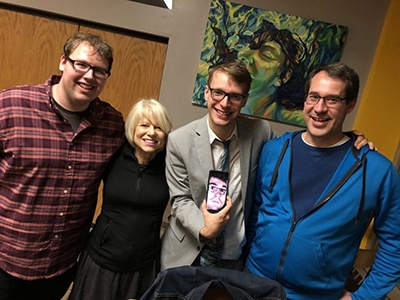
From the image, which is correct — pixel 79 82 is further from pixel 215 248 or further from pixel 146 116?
pixel 215 248

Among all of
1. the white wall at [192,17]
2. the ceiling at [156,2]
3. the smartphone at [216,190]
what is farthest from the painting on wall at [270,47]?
the smartphone at [216,190]

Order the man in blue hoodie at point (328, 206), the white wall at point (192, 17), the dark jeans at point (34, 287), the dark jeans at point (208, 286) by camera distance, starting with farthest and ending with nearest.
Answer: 1. the white wall at point (192, 17)
2. the dark jeans at point (34, 287)
3. the man in blue hoodie at point (328, 206)
4. the dark jeans at point (208, 286)

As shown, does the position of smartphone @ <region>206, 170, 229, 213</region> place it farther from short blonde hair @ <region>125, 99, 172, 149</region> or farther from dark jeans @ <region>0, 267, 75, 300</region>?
dark jeans @ <region>0, 267, 75, 300</region>

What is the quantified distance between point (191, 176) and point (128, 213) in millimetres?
304

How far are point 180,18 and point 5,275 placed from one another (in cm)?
204

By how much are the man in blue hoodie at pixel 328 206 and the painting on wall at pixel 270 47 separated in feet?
4.63

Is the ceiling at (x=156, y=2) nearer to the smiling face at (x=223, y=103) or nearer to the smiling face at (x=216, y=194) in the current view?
the smiling face at (x=223, y=103)

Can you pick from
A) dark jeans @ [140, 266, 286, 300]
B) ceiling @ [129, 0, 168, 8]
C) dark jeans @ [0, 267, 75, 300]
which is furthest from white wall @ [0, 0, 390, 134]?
dark jeans @ [140, 266, 286, 300]

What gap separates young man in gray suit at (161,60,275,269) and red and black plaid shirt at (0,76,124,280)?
329 millimetres

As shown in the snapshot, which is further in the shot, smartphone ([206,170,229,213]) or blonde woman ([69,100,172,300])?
blonde woman ([69,100,172,300])

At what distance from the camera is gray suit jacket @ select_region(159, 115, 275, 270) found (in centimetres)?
135

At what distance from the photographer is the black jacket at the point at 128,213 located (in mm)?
1404

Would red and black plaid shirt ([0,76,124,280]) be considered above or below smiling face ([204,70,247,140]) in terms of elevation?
below

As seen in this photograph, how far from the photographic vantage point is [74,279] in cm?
150
